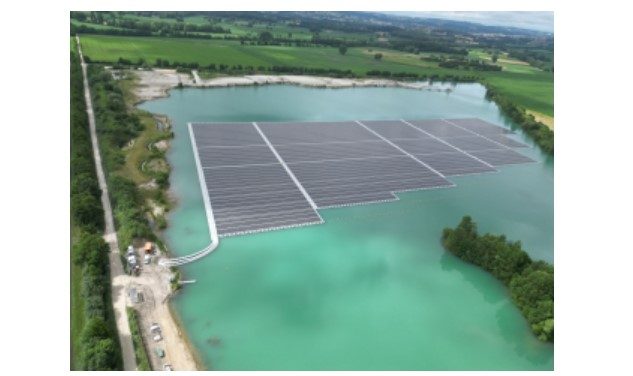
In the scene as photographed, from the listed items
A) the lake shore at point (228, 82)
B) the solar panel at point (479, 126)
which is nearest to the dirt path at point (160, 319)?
the lake shore at point (228, 82)

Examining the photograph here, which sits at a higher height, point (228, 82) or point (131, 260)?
point (228, 82)

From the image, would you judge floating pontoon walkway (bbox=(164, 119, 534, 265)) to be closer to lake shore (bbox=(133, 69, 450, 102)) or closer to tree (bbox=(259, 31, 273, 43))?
lake shore (bbox=(133, 69, 450, 102))

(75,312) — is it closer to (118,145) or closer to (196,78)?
(118,145)

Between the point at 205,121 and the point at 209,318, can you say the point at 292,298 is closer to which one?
the point at 209,318

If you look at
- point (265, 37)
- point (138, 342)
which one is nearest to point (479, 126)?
point (138, 342)

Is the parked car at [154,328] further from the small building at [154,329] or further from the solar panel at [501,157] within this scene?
the solar panel at [501,157]

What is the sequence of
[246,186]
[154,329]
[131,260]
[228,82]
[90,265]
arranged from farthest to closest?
[228,82], [246,186], [131,260], [90,265], [154,329]

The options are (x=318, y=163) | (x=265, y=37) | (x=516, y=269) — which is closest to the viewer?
(x=516, y=269)

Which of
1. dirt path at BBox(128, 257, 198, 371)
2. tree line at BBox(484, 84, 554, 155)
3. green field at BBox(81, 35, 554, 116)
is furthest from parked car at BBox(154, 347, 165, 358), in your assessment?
green field at BBox(81, 35, 554, 116)
